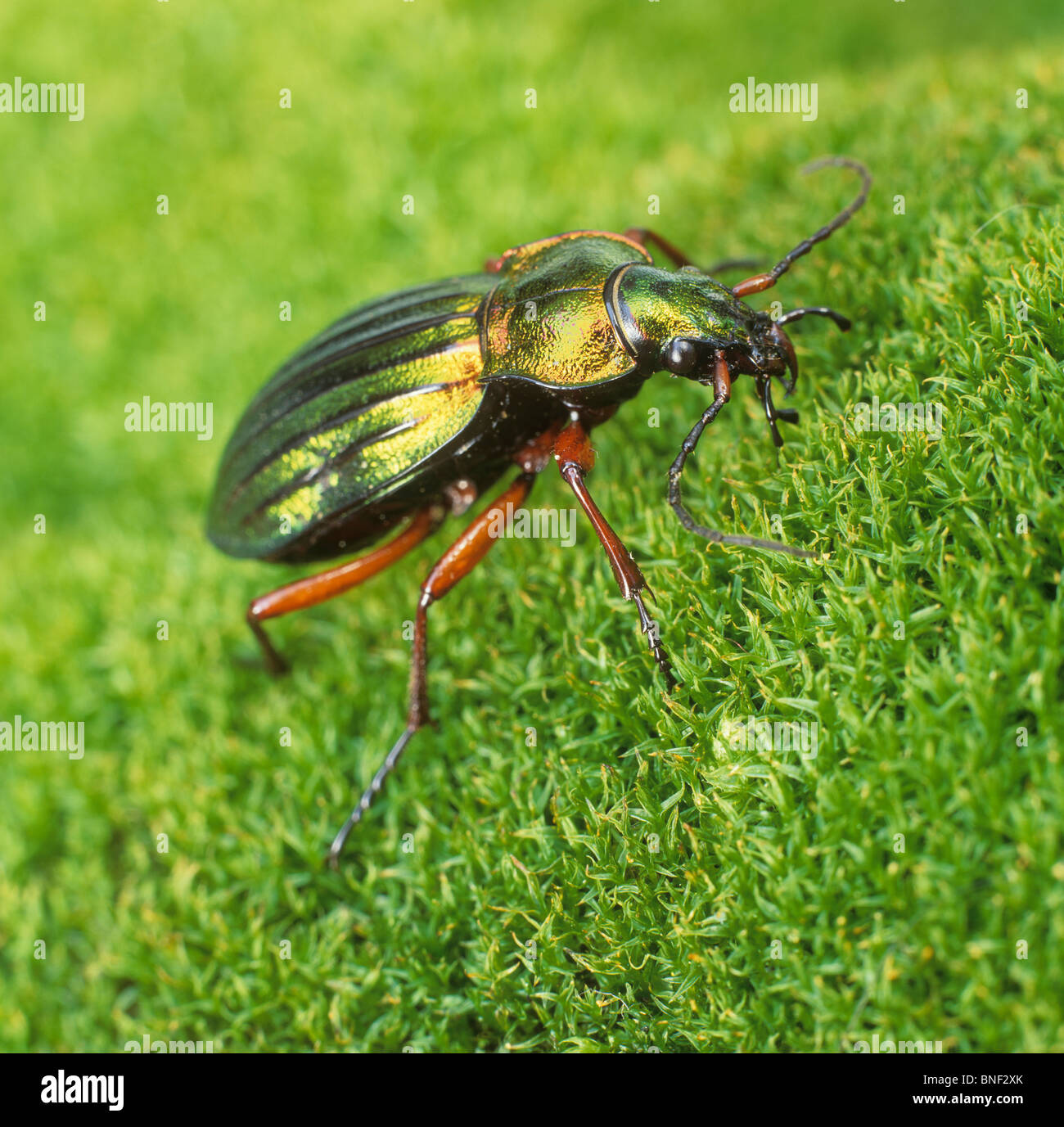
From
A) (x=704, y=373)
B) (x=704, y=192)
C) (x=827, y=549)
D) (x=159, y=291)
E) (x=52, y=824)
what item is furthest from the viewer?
(x=159, y=291)

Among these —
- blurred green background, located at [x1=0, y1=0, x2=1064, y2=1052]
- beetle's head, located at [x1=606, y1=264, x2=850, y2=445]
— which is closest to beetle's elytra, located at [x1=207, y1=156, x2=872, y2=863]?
beetle's head, located at [x1=606, y1=264, x2=850, y2=445]

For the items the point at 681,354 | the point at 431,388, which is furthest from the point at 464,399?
the point at 681,354

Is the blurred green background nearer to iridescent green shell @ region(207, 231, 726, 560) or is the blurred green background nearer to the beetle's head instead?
the beetle's head

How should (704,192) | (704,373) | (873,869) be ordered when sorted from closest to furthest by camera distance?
(873,869) < (704,373) < (704,192)

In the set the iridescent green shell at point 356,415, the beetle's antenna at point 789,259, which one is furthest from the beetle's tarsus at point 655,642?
the beetle's antenna at point 789,259

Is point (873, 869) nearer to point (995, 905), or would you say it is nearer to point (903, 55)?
point (995, 905)

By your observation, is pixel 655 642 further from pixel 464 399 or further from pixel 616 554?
pixel 464 399
